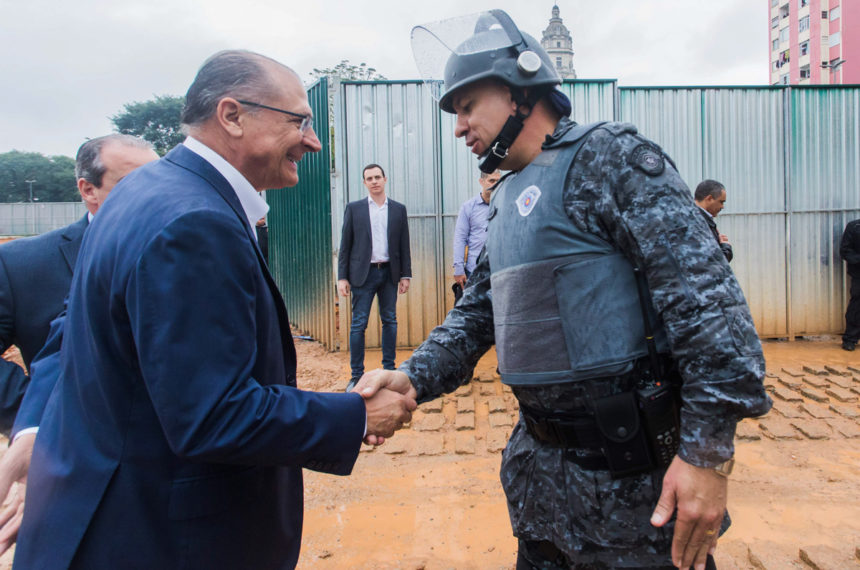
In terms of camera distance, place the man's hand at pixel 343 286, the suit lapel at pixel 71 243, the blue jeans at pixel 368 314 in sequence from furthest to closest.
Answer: the man's hand at pixel 343 286
the blue jeans at pixel 368 314
the suit lapel at pixel 71 243

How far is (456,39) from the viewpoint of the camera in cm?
213

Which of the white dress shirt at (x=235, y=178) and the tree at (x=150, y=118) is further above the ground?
the tree at (x=150, y=118)

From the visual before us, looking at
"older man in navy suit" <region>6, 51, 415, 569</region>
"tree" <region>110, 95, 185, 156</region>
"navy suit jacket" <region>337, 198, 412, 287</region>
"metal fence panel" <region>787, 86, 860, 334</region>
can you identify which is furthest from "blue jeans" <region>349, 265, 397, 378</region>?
"tree" <region>110, 95, 185, 156</region>

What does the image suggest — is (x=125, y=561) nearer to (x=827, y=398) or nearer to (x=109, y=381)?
(x=109, y=381)

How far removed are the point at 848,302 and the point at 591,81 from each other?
5.14 m

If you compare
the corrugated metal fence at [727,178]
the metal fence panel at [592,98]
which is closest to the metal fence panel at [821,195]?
the corrugated metal fence at [727,178]

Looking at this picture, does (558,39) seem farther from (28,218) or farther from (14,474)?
(14,474)

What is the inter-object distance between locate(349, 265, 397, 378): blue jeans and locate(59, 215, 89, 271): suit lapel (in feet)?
14.0

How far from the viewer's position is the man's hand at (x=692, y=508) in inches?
59.9

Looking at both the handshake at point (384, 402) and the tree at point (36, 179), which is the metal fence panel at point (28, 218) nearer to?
the tree at point (36, 179)

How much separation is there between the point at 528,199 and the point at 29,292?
2155mm

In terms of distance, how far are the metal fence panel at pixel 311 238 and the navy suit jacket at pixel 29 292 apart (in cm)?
540

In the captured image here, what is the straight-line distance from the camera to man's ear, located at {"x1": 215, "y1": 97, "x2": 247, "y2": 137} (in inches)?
67.3

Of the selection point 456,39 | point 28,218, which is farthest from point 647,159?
point 28,218
